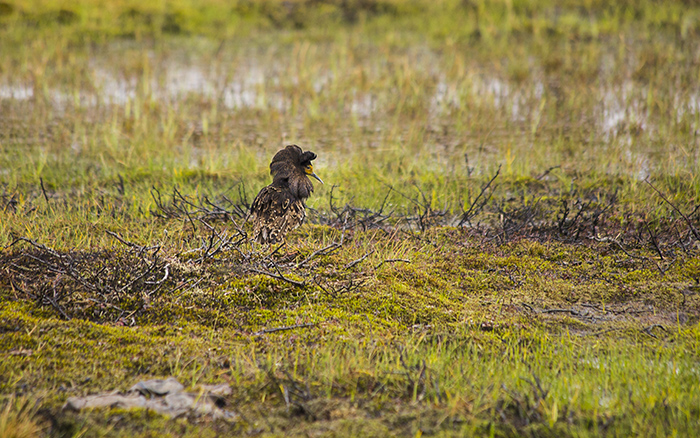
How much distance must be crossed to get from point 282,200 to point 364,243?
2.45ft

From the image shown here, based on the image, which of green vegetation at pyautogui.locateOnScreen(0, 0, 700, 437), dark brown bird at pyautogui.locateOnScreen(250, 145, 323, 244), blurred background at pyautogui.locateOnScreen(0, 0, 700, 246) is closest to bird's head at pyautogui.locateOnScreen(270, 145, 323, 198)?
dark brown bird at pyautogui.locateOnScreen(250, 145, 323, 244)

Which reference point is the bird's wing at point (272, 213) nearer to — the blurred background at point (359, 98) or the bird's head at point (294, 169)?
the bird's head at point (294, 169)

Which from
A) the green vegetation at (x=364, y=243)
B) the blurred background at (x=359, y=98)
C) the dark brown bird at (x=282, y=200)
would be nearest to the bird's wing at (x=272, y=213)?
the dark brown bird at (x=282, y=200)

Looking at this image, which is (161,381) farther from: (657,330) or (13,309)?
(657,330)

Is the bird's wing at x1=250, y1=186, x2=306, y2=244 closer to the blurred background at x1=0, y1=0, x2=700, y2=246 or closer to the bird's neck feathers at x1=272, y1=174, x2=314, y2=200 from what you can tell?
the bird's neck feathers at x1=272, y1=174, x2=314, y2=200

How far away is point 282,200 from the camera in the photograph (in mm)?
4617

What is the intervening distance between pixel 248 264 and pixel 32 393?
1716 millimetres

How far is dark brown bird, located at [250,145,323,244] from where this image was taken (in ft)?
15.2

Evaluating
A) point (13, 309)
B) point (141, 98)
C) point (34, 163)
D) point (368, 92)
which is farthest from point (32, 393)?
point (368, 92)

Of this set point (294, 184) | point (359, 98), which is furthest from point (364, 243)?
point (359, 98)

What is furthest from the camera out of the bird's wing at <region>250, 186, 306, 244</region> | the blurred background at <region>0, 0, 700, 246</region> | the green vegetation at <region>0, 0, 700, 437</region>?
the blurred background at <region>0, 0, 700, 246</region>

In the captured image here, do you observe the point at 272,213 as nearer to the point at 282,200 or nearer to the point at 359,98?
the point at 282,200

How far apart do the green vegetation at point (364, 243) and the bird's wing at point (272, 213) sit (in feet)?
0.71

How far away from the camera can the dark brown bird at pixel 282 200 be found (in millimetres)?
4625
